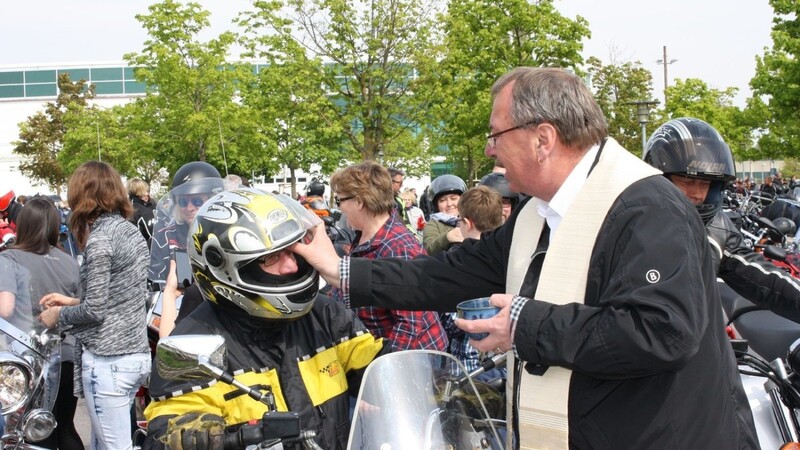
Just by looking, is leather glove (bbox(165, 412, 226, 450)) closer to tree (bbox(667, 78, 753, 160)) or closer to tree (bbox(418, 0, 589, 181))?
tree (bbox(418, 0, 589, 181))

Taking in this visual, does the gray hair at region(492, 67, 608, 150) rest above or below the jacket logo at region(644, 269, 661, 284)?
above

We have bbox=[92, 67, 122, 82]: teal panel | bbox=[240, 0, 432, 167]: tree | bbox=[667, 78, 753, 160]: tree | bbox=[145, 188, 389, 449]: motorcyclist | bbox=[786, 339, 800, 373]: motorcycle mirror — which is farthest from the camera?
bbox=[92, 67, 122, 82]: teal panel

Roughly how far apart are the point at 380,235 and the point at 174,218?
72.5 inches

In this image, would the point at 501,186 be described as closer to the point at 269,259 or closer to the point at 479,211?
the point at 479,211

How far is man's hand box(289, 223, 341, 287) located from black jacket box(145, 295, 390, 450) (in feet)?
0.63

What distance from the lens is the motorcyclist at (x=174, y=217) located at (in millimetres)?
5672

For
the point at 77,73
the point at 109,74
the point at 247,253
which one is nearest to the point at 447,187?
the point at 247,253

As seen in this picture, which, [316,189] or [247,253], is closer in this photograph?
[247,253]

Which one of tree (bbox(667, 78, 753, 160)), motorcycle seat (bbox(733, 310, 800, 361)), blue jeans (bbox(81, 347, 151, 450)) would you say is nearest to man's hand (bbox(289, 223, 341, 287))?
motorcycle seat (bbox(733, 310, 800, 361))

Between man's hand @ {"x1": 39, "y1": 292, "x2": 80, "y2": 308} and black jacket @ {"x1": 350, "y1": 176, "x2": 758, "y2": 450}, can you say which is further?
man's hand @ {"x1": 39, "y1": 292, "x2": 80, "y2": 308}

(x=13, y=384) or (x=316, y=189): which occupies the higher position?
(x=13, y=384)

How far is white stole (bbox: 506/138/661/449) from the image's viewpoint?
2268 mm

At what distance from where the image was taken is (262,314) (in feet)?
9.13

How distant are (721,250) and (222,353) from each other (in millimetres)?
2617
